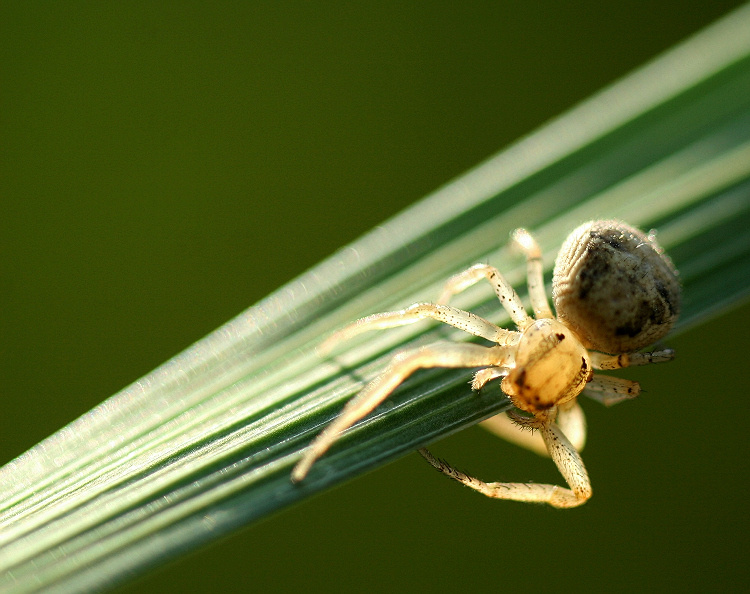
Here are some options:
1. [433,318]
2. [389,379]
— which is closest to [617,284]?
[433,318]

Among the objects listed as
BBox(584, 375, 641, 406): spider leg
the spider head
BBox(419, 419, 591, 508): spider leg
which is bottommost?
BBox(419, 419, 591, 508): spider leg

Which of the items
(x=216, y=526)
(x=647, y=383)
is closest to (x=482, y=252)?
(x=216, y=526)

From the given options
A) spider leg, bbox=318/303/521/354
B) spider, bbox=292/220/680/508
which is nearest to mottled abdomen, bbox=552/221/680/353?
spider, bbox=292/220/680/508

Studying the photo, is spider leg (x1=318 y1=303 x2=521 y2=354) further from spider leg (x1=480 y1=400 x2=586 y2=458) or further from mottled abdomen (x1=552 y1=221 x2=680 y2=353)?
spider leg (x1=480 y1=400 x2=586 y2=458)

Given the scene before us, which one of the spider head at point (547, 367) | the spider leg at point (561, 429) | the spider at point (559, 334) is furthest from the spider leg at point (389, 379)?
the spider leg at point (561, 429)

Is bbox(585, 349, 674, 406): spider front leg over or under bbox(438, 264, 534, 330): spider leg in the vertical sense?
under

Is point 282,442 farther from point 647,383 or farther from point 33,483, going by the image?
point 647,383
